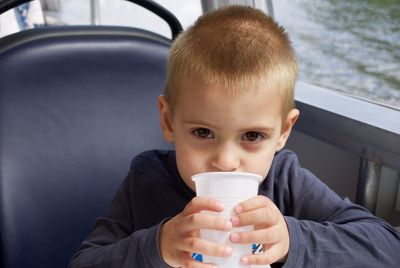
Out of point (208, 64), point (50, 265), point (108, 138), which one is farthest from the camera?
point (108, 138)

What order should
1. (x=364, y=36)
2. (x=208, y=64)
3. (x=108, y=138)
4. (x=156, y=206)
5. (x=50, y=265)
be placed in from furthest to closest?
(x=364, y=36) < (x=108, y=138) < (x=50, y=265) < (x=156, y=206) < (x=208, y=64)

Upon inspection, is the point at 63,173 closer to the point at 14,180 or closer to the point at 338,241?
the point at 14,180

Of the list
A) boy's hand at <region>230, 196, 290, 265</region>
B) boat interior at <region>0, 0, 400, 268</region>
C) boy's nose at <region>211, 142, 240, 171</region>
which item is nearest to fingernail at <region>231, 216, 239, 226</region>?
boy's hand at <region>230, 196, 290, 265</region>

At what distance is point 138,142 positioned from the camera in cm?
124

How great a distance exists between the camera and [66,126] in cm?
115

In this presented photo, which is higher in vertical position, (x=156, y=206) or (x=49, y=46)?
(x=49, y=46)

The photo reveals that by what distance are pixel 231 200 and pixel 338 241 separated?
0.30 meters

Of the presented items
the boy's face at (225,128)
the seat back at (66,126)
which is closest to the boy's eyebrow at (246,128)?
the boy's face at (225,128)

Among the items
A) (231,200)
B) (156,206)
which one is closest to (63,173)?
(156,206)

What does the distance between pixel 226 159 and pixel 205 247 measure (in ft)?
0.64

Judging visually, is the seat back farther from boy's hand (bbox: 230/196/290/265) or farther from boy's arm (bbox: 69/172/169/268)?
boy's hand (bbox: 230/196/290/265)

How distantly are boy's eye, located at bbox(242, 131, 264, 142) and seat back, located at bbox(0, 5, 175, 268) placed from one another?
0.50 m

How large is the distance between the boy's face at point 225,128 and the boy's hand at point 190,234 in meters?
0.13

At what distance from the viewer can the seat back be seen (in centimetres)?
107
